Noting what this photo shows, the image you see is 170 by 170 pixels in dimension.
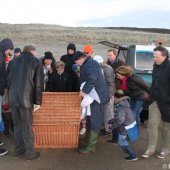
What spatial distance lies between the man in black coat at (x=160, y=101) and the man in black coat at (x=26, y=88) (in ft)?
5.91

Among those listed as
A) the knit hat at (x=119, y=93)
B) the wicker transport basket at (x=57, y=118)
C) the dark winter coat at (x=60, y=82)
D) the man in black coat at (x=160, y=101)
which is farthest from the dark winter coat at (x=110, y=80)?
the dark winter coat at (x=60, y=82)

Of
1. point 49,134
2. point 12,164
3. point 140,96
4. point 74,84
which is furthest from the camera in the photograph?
point 74,84

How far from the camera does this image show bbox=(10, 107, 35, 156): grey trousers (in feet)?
22.3

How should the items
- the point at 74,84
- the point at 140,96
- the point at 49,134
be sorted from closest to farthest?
the point at 49,134
the point at 140,96
the point at 74,84

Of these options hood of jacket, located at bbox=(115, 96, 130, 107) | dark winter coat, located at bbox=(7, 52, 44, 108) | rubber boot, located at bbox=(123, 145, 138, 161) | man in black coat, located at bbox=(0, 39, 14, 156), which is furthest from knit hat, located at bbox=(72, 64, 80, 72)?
rubber boot, located at bbox=(123, 145, 138, 161)

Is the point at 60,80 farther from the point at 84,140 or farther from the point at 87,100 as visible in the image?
the point at 87,100

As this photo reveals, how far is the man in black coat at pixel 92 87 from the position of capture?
6.98m

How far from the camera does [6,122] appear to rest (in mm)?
8250

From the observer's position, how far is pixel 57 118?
7.16 m

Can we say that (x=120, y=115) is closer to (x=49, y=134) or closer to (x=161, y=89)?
(x=161, y=89)

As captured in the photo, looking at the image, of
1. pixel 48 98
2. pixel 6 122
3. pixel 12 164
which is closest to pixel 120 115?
pixel 48 98

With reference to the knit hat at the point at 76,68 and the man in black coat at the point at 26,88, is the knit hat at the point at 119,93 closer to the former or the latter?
the man in black coat at the point at 26,88

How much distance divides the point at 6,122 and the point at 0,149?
1011mm

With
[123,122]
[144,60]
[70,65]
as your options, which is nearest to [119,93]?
[123,122]
